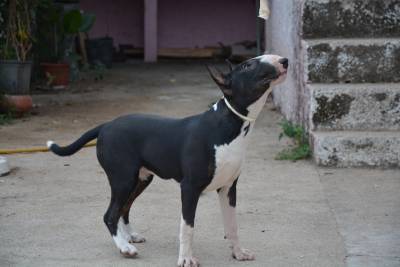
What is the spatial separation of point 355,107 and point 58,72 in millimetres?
7255

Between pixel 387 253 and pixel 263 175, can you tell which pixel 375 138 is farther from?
pixel 387 253

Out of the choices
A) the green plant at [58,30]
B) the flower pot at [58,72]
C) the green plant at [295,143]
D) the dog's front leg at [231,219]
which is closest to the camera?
the dog's front leg at [231,219]

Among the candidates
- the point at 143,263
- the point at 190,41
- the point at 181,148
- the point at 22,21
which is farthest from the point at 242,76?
the point at 190,41

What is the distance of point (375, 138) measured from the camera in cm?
718

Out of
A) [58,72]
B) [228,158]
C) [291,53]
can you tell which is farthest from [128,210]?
[58,72]

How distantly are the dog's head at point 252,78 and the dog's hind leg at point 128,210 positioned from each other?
2.99ft

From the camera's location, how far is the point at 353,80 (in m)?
7.77

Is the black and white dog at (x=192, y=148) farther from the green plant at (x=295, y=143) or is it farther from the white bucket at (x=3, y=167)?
the green plant at (x=295, y=143)

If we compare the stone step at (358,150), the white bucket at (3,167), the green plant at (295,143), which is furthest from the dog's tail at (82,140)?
the green plant at (295,143)

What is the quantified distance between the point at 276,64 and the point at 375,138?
302 centimetres

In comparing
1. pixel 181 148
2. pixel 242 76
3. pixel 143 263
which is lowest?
pixel 143 263

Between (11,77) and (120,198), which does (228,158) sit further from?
(11,77)

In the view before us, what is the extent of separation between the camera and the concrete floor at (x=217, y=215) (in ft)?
16.2

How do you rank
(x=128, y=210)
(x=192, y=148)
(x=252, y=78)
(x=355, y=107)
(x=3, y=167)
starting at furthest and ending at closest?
(x=355, y=107)
(x=3, y=167)
(x=128, y=210)
(x=192, y=148)
(x=252, y=78)
